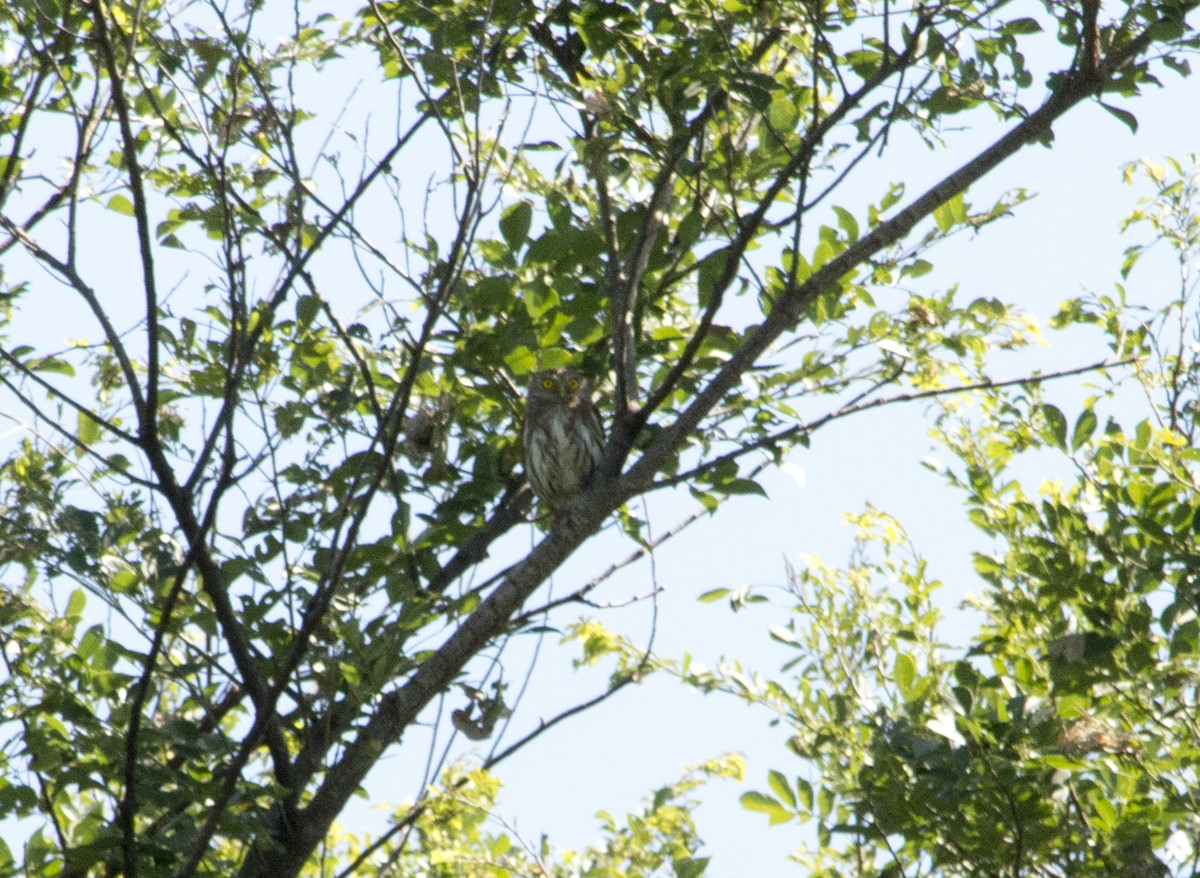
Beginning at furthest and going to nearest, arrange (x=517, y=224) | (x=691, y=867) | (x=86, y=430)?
(x=86, y=430), (x=517, y=224), (x=691, y=867)

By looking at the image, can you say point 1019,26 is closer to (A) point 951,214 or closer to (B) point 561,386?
(A) point 951,214

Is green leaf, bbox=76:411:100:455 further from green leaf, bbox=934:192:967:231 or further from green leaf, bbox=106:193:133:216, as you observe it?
green leaf, bbox=934:192:967:231

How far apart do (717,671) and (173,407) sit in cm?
174

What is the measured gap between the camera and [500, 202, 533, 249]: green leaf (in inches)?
145

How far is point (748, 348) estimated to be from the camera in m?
3.43

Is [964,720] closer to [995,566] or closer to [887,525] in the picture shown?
[995,566]

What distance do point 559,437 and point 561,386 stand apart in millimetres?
295

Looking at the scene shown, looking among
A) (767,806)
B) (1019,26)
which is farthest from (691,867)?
(1019,26)

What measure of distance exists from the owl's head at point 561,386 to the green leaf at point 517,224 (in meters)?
0.77

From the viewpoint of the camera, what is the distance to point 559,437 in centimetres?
475

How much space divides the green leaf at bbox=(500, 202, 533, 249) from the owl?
0.59 m

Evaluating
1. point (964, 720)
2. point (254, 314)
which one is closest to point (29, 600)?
point (254, 314)

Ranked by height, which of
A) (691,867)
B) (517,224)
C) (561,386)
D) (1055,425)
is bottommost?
(691,867)

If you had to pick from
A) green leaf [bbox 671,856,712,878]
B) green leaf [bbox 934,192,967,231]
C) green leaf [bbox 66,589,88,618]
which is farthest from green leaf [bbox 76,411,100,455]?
green leaf [bbox 934,192,967,231]
